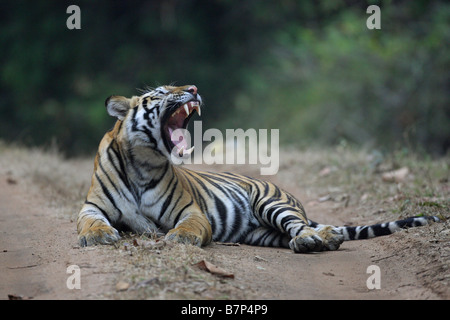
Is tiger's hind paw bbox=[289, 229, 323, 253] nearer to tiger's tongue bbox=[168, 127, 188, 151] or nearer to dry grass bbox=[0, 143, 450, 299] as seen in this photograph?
dry grass bbox=[0, 143, 450, 299]

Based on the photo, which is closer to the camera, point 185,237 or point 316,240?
point 185,237

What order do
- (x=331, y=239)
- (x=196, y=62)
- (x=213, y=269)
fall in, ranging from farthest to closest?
(x=196, y=62), (x=331, y=239), (x=213, y=269)

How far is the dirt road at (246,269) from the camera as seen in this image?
401 cm

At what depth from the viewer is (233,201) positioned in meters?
6.32

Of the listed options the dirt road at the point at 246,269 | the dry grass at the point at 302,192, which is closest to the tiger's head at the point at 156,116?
the dry grass at the point at 302,192

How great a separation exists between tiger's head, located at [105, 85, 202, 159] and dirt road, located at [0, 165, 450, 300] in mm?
974

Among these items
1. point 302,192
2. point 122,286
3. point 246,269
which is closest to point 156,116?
point 246,269

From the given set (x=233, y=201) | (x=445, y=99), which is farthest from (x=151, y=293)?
(x=445, y=99)

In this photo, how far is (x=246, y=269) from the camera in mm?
4570

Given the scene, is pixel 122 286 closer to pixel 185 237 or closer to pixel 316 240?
pixel 185 237

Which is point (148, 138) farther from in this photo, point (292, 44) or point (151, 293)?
point (292, 44)

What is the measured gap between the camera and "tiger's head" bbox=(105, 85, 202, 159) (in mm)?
5465

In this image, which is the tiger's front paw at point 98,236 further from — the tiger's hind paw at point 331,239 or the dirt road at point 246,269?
the tiger's hind paw at point 331,239

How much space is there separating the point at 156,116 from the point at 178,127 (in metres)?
0.33
